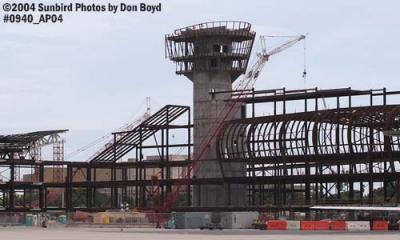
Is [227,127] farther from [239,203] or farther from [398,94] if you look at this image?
[398,94]

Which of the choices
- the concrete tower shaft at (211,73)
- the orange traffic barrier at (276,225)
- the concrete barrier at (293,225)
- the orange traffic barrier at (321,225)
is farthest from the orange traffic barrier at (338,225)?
the concrete tower shaft at (211,73)

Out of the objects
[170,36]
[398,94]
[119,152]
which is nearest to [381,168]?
[398,94]

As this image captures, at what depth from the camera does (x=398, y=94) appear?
13275cm

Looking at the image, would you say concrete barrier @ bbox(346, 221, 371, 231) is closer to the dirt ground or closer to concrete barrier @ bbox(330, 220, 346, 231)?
concrete barrier @ bbox(330, 220, 346, 231)

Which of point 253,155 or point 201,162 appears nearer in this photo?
point 253,155

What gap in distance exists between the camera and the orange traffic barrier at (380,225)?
105750mm

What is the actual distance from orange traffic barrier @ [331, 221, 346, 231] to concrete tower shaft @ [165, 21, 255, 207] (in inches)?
1929

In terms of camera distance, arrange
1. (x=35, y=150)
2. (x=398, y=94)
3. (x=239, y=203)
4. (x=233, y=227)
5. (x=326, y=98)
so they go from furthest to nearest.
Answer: (x=35, y=150)
(x=239, y=203)
(x=326, y=98)
(x=398, y=94)
(x=233, y=227)

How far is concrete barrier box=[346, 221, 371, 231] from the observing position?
10706 centimetres

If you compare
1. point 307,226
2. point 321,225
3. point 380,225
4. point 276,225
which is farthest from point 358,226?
point 276,225

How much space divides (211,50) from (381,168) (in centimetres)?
4074

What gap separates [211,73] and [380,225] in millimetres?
A: 61184

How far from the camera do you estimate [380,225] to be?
107 m

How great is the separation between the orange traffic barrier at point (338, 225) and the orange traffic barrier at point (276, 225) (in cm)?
661
